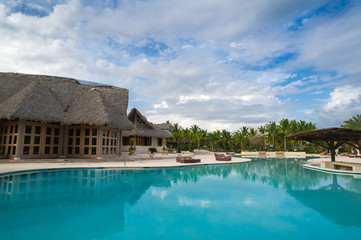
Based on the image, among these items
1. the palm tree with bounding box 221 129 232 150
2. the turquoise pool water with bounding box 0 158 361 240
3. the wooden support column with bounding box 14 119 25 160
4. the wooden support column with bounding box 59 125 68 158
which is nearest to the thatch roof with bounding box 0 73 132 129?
the wooden support column with bounding box 14 119 25 160

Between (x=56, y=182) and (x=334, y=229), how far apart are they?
30.5 feet

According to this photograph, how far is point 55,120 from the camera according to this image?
14641mm

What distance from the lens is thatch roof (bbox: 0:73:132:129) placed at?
45.4 feet

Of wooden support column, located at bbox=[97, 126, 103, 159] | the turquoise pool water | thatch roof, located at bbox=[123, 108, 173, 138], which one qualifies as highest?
thatch roof, located at bbox=[123, 108, 173, 138]

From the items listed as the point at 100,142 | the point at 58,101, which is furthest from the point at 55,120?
the point at 100,142

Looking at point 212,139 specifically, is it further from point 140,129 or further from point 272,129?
point 140,129

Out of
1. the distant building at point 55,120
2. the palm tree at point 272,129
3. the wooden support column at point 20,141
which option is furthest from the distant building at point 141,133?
the palm tree at point 272,129

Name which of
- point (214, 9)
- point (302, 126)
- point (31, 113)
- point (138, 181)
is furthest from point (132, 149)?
point (302, 126)

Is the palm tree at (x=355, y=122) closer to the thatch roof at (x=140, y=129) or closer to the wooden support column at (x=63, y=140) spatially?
the thatch roof at (x=140, y=129)

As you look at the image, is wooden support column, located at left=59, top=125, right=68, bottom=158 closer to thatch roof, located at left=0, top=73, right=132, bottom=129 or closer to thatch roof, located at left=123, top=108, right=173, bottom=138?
thatch roof, located at left=0, top=73, right=132, bottom=129

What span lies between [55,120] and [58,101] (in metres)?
2.66

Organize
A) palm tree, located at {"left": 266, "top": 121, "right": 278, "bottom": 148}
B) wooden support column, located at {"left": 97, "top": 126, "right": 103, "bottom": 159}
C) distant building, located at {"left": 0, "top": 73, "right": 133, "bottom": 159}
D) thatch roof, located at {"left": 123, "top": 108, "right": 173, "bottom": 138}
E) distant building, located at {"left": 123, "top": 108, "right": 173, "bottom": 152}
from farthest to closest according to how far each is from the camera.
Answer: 1. palm tree, located at {"left": 266, "top": 121, "right": 278, "bottom": 148}
2. distant building, located at {"left": 123, "top": 108, "right": 173, "bottom": 152}
3. thatch roof, located at {"left": 123, "top": 108, "right": 173, "bottom": 138}
4. wooden support column, located at {"left": 97, "top": 126, "right": 103, "bottom": 159}
5. distant building, located at {"left": 0, "top": 73, "right": 133, "bottom": 159}

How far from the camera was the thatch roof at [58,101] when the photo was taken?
13844 mm

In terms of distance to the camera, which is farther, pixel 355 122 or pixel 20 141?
pixel 355 122
